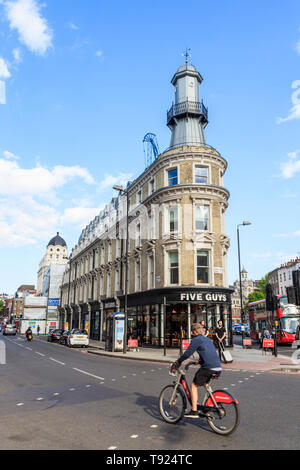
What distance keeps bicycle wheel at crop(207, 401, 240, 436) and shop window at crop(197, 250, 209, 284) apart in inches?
794

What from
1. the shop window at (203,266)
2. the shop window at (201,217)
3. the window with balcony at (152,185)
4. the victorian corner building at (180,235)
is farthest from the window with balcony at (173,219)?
the window with balcony at (152,185)

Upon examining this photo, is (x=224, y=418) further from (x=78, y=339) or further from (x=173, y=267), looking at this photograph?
(x=78, y=339)

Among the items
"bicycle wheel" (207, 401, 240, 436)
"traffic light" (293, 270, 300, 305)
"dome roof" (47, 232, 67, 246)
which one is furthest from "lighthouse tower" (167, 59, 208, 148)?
"dome roof" (47, 232, 67, 246)

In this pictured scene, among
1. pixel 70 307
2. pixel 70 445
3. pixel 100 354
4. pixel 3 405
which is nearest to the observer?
pixel 70 445

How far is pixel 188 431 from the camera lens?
5.90m

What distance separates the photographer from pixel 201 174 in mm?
27438

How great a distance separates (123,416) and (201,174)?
22572 millimetres

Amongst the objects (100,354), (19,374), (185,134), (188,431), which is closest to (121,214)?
(185,134)

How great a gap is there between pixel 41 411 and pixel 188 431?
3299 millimetres

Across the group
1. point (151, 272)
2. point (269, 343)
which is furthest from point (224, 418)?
point (151, 272)

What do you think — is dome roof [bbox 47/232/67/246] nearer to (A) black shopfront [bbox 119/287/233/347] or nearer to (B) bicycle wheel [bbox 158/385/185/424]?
(A) black shopfront [bbox 119/287/233/347]

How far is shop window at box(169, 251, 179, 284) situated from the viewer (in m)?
26.4

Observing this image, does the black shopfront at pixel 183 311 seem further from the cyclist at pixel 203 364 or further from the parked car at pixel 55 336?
the cyclist at pixel 203 364

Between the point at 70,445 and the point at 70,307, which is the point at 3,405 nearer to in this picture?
the point at 70,445
